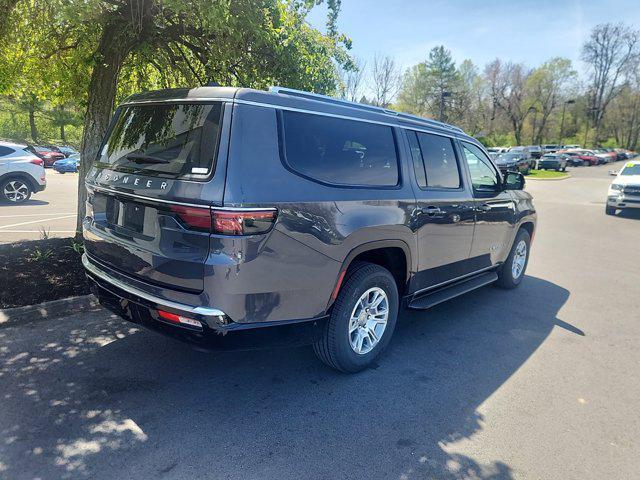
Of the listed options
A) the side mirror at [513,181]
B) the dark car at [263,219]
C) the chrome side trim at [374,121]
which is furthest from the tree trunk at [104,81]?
the side mirror at [513,181]

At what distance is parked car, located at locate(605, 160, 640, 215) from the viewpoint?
1280 centimetres

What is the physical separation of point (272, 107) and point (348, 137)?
0.75 metres

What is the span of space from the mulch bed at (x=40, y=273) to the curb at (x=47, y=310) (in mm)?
133

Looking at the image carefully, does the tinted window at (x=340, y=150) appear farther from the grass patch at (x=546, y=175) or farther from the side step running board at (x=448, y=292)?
the grass patch at (x=546, y=175)

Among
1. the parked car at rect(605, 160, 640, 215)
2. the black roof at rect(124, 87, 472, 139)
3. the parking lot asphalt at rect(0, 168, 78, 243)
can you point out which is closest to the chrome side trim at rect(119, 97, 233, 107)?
the black roof at rect(124, 87, 472, 139)

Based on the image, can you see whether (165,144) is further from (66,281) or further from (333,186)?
(66,281)

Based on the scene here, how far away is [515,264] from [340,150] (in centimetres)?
389

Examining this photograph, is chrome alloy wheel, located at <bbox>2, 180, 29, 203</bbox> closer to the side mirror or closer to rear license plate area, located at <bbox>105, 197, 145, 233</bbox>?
rear license plate area, located at <bbox>105, 197, 145, 233</bbox>

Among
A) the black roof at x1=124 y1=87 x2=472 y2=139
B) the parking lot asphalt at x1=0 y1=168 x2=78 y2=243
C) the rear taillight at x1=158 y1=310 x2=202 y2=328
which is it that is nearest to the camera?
the rear taillight at x1=158 y1=310 x2=202 y2=328

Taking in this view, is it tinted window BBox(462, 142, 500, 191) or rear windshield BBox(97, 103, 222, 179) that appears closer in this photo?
rear windshield BBox(97, 103, 222, 179)

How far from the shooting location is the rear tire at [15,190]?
1170 centimetres

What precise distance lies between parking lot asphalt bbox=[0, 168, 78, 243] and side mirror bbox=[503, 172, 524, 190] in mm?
6583

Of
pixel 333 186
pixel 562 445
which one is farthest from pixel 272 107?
pixel 562 445

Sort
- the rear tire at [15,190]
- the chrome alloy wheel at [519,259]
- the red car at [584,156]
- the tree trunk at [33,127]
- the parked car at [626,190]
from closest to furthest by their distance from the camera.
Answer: the chrome alloy wheel at [519,259] < the rear tire at [15,190] < the parked car at [626,190] < the tree trunk at [33,127] < the red car at [584,156]
